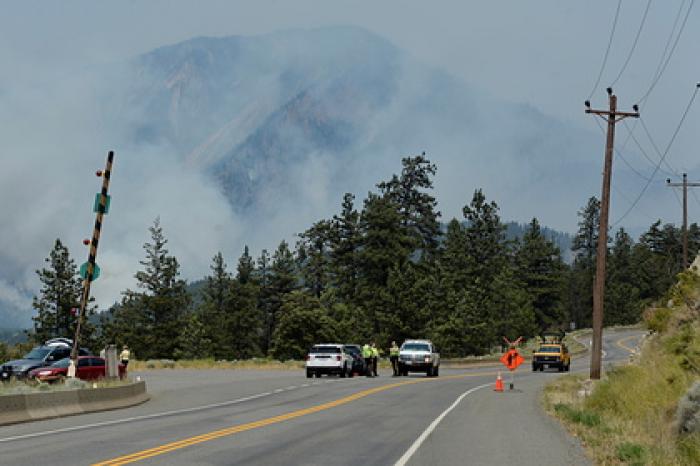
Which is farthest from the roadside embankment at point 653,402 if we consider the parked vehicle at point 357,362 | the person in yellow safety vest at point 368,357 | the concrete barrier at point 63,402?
the parked vehicle at point 357,362

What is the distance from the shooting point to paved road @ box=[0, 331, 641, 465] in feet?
44.5

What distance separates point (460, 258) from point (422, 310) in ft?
91.0

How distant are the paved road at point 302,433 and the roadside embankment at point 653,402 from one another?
77 cm

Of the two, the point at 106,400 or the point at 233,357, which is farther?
the point at 233,357

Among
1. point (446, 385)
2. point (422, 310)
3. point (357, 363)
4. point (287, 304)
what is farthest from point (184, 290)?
point (446, 385)

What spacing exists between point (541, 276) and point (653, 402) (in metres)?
127

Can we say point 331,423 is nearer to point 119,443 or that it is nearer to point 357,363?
point 119,443

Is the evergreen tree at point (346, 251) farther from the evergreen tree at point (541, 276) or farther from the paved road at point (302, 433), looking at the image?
the paved road at point (302, 433)

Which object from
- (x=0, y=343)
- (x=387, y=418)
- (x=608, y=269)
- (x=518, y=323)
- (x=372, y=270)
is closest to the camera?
(x=387, y=418)

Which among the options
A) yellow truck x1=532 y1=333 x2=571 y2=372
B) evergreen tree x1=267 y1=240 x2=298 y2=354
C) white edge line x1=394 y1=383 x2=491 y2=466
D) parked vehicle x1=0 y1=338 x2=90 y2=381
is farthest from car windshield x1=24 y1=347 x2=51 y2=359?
evergreen tree x1=267 y1=240 x2=298 y2=354

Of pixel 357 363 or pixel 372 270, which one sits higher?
pixel 372 270

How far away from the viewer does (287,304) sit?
98.0 m

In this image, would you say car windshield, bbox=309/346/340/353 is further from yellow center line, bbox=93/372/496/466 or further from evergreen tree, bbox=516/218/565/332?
evergreen tree, bbox=516/218/565/332

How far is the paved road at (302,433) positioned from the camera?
44.5 ft
